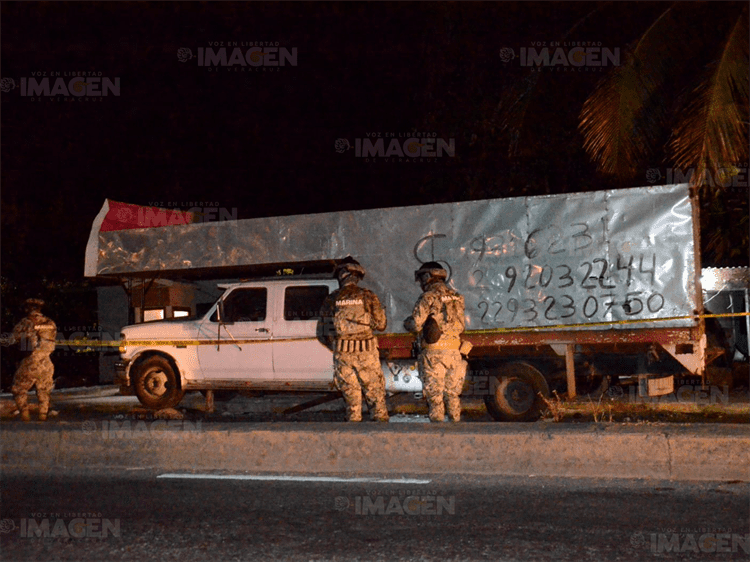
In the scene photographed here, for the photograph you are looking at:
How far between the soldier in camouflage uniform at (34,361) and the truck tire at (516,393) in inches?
189

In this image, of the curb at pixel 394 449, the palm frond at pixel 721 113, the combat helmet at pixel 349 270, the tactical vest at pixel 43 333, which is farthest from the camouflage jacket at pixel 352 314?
the palm frond at pixel 721 113

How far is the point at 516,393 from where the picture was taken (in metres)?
8.98

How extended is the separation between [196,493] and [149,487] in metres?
0.42

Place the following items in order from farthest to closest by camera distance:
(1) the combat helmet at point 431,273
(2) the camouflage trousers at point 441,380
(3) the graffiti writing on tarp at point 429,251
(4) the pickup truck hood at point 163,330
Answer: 1. (4) the pickup truck hood at point 163,330
2. (3) the graffiti writing on tarp at point 429,251
3. (1) the combat helmet at point 431,273
4. (2) the camouflage trousers at point 441,380

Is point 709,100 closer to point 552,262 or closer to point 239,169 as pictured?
point 552,262

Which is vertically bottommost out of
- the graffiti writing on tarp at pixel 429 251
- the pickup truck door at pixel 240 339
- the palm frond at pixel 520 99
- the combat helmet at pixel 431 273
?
the pickup truck door at pixel 240 339

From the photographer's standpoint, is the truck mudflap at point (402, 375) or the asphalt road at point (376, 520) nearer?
the asphalt road at point (376, 520)

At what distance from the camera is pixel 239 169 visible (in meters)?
22.7

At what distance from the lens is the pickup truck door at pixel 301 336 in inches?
383

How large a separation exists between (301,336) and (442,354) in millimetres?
2973

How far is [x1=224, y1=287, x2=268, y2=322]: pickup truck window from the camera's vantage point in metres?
10.0

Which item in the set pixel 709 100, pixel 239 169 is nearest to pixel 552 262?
pixel 709 100

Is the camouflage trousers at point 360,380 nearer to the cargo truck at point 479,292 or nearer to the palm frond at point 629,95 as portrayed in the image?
the cargo truck at point 479,292

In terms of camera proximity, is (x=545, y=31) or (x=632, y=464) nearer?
(x=632, y=464)
